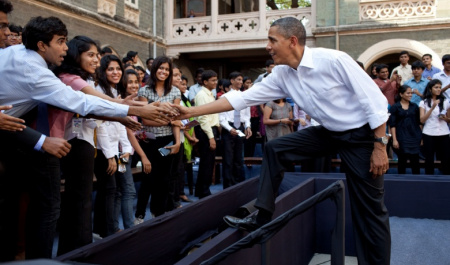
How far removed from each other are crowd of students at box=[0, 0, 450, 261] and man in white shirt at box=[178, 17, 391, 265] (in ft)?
3.35

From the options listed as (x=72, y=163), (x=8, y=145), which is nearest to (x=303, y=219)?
(x=72, y=163)

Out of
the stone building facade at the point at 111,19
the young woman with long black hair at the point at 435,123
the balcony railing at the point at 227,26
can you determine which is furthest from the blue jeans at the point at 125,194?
the balcony railing at the point at 227,26

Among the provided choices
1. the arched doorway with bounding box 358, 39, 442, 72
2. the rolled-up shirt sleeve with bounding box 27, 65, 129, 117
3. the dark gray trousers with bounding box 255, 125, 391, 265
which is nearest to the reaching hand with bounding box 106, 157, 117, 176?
the rolled-up shirt sleeve with bounding box 27, 65, 129, 117

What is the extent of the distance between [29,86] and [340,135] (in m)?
1.94

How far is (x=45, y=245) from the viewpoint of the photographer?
2584 mm

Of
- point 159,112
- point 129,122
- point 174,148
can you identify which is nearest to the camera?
point 129,122

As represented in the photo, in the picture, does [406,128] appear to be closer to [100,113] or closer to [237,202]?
[237,202]

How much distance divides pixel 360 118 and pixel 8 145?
216 centimetres

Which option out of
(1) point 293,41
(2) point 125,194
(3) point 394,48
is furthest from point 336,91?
(3) point 394,48

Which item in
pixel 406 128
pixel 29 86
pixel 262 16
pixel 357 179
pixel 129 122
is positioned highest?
pixel 262 16

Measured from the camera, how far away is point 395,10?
1312 centimetres

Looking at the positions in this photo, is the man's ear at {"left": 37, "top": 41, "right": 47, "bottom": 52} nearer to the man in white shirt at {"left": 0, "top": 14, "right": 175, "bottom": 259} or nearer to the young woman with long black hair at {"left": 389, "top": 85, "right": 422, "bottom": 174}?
the man in white shirt at {"left": 0, "top": 14, "right": 175, "bottom": 259}

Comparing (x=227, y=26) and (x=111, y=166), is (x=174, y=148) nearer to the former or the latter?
(x=111, y=166)

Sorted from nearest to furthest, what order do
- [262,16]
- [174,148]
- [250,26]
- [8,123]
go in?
[8,123], [174,148], [262,16], [250,26]
